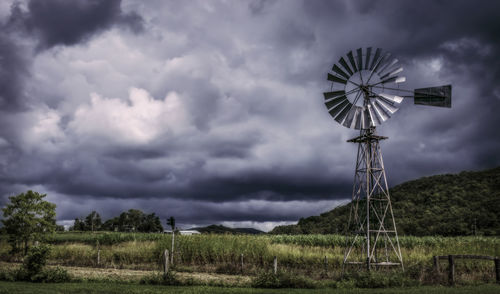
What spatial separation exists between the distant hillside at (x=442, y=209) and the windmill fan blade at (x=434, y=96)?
1724 inches

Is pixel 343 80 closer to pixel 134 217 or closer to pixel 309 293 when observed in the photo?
pixel 309 293

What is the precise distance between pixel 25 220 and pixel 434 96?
3248cm

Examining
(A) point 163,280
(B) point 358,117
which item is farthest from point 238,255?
(B) point 358,117

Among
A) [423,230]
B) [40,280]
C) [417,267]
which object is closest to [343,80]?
[417,267]

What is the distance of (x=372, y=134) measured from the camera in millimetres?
20625

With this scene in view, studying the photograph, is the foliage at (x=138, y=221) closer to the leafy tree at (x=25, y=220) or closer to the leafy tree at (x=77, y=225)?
the leafy tree at (x=77, y=225)

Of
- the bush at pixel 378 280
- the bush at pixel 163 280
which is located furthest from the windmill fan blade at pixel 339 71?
the bush at pixel 163 280

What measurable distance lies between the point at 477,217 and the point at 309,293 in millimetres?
54978

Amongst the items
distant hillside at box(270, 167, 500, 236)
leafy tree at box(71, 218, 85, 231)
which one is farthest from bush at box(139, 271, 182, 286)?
leafy tree at box(71, 218, 85, 231)

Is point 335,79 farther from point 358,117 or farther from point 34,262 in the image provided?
Answer: point 34,262

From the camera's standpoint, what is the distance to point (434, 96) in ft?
66.0

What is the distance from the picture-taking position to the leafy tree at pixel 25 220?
33781 mm

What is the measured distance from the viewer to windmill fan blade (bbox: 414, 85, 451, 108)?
1978 cm

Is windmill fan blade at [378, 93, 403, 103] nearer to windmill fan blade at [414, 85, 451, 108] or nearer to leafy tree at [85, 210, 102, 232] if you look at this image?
windmill fan blade at [414, 85, 451, 108]
